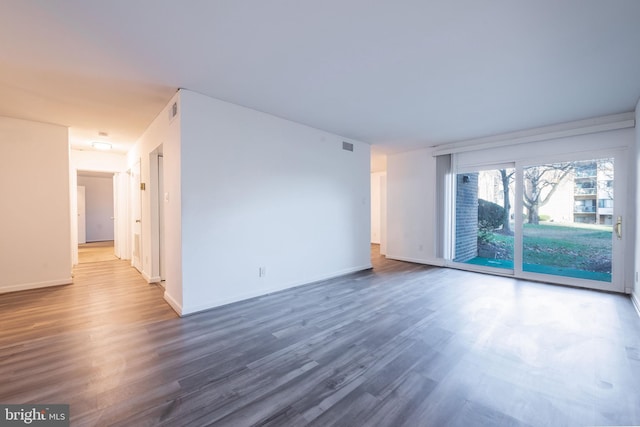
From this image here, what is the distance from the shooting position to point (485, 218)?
5457 millimetres

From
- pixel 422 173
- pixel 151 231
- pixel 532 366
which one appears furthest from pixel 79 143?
pixel 532 366

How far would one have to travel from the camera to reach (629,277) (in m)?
3.80

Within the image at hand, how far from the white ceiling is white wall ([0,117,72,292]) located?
0.46m

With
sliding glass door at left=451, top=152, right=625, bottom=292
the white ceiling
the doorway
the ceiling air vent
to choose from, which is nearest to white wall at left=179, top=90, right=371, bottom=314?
the ceiling air vent

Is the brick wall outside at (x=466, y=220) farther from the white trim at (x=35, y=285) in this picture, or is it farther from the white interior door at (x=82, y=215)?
the white interior door at (x=82, y=215)

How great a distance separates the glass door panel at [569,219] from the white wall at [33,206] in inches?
318

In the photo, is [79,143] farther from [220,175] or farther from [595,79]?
[595,79]

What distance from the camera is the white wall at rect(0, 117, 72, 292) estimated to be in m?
4.01

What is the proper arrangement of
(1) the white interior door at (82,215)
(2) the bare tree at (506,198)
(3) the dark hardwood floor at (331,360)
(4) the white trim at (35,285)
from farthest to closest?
(1) the white interior door at (82,215) < (2) the bare tree at (506,198) < (4) the white trim at (35,285) < (3) the dark hardwood floor at (331,360)

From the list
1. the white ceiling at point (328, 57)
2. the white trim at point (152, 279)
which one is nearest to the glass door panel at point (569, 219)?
the white ceiling at point (328, 57)

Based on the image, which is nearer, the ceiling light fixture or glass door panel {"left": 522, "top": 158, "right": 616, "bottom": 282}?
glass door panel {"left": 522, "top": 158, "right": 616, "bottom": 282}

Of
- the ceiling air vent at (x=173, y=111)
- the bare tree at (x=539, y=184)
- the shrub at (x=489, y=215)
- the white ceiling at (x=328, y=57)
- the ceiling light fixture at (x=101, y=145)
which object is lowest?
the shrub at (x=489, y=215)

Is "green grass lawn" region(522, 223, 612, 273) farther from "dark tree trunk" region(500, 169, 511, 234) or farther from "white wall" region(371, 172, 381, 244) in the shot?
"white wall" region(371, 172, 381, 244)

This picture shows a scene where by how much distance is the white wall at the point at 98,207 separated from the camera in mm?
9898
